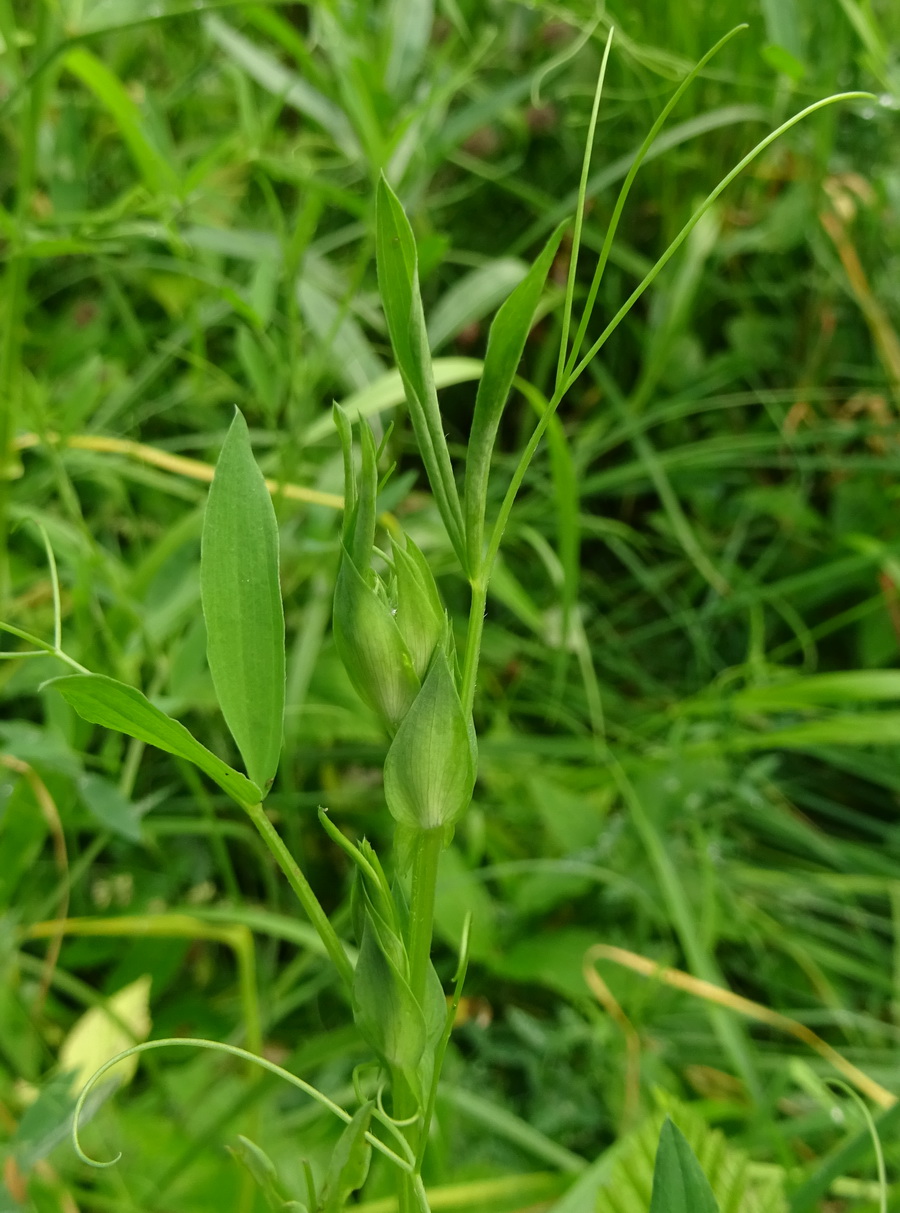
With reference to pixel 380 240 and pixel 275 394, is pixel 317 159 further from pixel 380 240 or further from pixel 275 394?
pixel 380 240

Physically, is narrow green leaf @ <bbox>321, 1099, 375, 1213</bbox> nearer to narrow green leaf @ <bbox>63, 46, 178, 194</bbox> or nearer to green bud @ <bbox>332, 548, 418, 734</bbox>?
green bud @ <bbox>332, 548, 418, 734</bbox>

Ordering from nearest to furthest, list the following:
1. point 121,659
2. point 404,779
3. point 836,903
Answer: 1. point 404,779
2. point 121,659
3. point 836,903

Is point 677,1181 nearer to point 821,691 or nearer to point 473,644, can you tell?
point 473,644

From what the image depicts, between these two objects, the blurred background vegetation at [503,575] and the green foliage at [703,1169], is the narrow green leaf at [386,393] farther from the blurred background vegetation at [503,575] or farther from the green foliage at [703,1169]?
the green foliage at [703,1169]

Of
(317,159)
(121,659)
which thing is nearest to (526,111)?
(317,159)

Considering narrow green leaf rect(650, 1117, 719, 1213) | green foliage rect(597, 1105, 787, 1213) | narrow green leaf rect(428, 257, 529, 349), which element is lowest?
green foliage rect(597, 1105, 787, 1213)

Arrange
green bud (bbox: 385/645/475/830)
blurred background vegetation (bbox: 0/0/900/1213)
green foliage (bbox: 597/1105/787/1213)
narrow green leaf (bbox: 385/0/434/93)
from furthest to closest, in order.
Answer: narrow green leaf (bbox: 385/0/434/93) → blurred background vegetation (bbox: 0/0/900/1213) → green foliage (bbox: 597/1105/787/1213) → green bud (bbox: 385/645/475/830)

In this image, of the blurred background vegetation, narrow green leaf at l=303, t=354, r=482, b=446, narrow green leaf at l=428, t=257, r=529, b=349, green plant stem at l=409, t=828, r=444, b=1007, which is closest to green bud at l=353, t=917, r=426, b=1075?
green plant stem at l=409, t=828, r=444, b=1007
